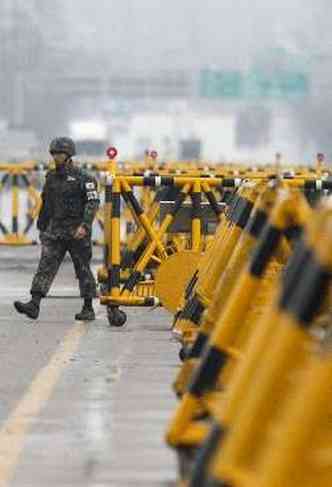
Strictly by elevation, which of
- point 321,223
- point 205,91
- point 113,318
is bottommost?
point 205,91

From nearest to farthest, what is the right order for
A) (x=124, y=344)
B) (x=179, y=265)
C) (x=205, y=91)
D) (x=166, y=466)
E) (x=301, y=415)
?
1. (x=301, y=415)
2. (x=166, y=466)
3. (x=124, y=344)
4. (x=179, y=265)
5. (x=205, y=91)

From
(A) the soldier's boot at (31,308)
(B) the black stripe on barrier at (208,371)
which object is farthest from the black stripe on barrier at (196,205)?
(B) the black stripe on barrier at (208,371)

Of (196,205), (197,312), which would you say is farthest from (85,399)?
(196,205)

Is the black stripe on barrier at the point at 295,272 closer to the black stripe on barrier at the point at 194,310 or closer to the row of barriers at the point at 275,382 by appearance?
the row of barriers at the point at 275,382

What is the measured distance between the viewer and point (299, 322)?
237 inches

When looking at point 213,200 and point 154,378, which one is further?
point 213,200

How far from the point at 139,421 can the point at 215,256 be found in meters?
1.86

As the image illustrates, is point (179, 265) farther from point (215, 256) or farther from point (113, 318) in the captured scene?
point (215, 256)

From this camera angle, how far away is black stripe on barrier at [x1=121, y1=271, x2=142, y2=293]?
18.5m

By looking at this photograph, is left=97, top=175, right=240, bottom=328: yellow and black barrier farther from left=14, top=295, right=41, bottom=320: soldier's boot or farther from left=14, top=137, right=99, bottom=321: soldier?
left=14, top=295, right=41, bottom=320: soldier's boot

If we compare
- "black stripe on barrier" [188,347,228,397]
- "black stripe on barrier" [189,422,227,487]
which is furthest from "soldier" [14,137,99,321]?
"black stripe on barrier" [189,422,227,487]

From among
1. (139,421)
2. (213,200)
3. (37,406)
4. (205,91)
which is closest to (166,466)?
(139,421)

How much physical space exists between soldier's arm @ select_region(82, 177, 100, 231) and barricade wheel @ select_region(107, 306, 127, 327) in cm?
71

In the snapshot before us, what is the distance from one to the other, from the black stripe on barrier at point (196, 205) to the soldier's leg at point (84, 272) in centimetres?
101
